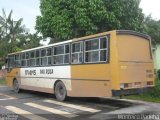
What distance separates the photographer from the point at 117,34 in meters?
13.2

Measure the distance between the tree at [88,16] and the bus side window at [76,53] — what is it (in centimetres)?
543

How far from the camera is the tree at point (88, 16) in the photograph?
20750 millimetres

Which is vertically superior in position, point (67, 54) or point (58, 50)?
point (58, 50)

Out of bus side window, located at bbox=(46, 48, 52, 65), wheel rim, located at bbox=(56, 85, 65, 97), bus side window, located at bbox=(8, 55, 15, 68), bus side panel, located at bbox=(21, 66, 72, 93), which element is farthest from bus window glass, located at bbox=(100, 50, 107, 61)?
bus side window, located at bbox=(8, 55, 15, 68)

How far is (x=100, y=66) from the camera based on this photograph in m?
13.5

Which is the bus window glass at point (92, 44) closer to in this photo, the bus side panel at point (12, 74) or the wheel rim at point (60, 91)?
the wheel rim at point (60, 91)

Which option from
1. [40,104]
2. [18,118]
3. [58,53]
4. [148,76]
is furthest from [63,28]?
[18,118]

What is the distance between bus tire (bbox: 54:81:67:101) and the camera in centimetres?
1616

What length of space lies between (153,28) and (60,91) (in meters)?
15.2

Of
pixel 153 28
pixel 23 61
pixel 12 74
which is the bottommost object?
pixel 12 74

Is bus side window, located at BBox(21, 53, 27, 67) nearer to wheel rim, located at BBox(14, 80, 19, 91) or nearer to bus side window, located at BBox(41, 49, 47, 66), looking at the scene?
wheel rim, located at BBox(14, 80, 19, 91)

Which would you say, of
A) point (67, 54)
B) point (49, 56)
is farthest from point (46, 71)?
point (67, 54)

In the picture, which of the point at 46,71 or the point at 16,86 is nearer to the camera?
the point at 46,71

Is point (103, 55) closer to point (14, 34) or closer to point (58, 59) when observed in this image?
point (58, 59)
